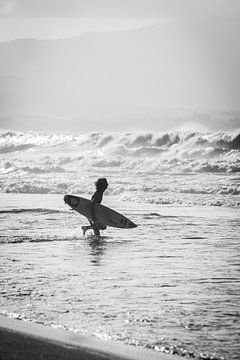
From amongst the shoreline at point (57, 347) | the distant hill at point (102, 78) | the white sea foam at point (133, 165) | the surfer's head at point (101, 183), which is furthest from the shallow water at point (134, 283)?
the distant hill at point (102, 78)

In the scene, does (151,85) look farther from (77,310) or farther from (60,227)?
(77,310)

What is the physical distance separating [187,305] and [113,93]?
9081 centimetres

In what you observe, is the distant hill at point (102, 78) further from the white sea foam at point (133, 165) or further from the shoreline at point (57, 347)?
the shoreline at point (57, 347)

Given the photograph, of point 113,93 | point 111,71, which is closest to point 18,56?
point 111,71

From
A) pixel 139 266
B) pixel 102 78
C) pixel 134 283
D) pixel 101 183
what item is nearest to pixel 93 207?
pixel 101 183

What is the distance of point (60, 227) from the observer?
13.4 meters

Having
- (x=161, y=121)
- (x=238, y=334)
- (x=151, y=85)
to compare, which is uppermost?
(x=151, y=85)

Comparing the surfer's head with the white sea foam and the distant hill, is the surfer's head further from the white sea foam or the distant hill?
the distant hill

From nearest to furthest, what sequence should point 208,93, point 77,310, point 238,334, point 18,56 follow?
point 238,334, point 77,310, point 208,93, point 18,56

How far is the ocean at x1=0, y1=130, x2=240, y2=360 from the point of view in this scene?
17.5 feet

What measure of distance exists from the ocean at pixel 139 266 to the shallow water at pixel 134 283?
10mm

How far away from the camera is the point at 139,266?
8.38 meters

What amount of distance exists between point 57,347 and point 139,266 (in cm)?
389

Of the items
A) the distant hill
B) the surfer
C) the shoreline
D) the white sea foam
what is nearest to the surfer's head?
the surfer
